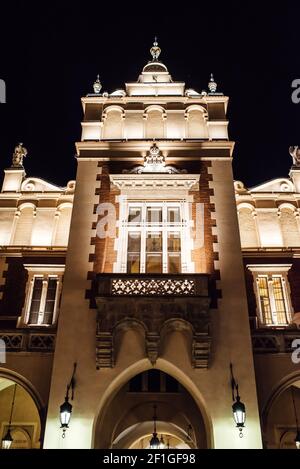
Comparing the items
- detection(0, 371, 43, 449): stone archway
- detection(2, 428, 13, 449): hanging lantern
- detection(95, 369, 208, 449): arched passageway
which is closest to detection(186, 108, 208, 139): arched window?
detection(95, 369, 208, 449): arched passageway

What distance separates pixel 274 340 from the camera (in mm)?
15094

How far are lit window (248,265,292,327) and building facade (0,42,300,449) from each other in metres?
0.04

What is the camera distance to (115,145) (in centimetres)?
1803

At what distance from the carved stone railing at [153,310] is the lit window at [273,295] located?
3.54m

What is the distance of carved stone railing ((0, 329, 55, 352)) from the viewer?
49.1ft

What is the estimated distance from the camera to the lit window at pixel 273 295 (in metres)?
16.3

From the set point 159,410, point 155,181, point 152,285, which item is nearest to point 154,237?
point 155,181

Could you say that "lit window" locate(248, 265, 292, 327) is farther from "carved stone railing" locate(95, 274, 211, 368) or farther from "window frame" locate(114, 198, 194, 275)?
"carved stone railing" locate(95, 274, 211, 368)

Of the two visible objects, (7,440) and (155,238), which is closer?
(7,440)

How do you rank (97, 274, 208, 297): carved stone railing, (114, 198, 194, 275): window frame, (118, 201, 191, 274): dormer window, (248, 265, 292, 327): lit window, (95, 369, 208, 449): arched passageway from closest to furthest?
1. (97, 274, 208, 297): carved stone railing
2. (114, 198, 194, 275): window frame
3. (118, 201, 191, 274): dormer window
4. (248, 265, 292, 327): lit window
5. (95, 369, 208, 449): arched passageway

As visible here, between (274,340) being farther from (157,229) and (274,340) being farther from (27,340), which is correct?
(27,340)

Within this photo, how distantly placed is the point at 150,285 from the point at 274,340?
13.9 feet

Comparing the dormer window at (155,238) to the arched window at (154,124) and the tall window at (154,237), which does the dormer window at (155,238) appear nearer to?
the tall window at (154,237)

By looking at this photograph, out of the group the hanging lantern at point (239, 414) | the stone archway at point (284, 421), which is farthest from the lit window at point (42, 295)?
the stone archway at point (284, 421)
